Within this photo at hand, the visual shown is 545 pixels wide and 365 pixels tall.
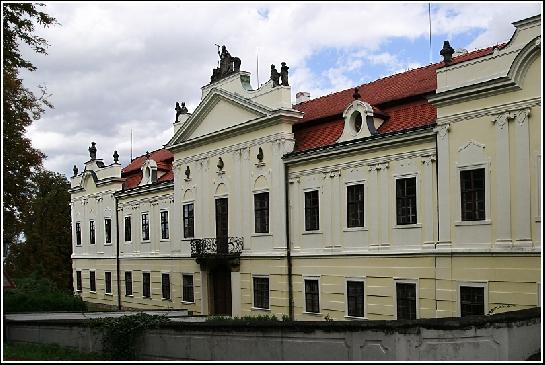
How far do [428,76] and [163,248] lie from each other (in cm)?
1681

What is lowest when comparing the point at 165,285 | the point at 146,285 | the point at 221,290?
the point at 146,285

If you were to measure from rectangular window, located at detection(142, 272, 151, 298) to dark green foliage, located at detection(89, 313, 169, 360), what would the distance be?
18.8m

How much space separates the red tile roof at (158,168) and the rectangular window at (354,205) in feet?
43.1

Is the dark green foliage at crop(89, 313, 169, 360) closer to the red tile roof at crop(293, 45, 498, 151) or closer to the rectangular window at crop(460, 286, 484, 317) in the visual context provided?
the rectangular window at crop(460, 286, 484, 317)

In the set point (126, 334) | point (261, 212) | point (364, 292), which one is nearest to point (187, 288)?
point (261, 212)

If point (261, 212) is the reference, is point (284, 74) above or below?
above

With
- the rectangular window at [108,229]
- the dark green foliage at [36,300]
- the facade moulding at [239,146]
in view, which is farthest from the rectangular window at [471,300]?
the rectangular window at [108,229]

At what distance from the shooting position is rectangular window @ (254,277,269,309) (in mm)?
25094

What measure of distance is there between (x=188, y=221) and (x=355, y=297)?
11169 millimetres

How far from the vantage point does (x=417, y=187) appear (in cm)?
1959

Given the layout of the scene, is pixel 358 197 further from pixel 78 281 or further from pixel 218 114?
pixel 78 281

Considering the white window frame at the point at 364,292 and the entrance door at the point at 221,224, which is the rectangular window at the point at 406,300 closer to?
the white window frame at the point at 364,292

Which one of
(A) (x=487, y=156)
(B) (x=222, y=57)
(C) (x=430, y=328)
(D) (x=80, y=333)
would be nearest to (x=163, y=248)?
(B) (x=222, y=57)

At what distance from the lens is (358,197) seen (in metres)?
21.6
